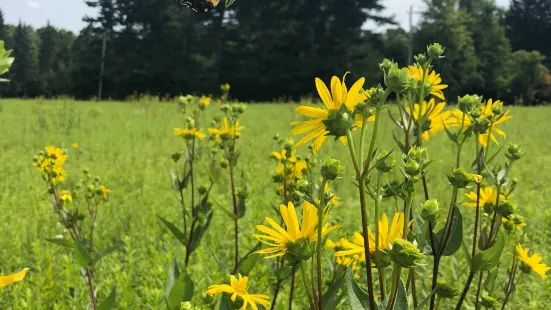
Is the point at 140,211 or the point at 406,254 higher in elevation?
the point at 406,254

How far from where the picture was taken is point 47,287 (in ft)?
5.25

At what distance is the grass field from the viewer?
1616 millimetres

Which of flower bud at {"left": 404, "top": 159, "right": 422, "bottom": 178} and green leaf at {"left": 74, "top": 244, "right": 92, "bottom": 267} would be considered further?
green leaf at {"left": 74, "top": 244, "right": 92, "bottom": 267}

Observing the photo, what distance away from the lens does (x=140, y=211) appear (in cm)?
250

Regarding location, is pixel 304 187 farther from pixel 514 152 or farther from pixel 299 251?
pixel 514 152

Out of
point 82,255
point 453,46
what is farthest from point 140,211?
point 453,46

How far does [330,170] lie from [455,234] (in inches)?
Result: 13.7

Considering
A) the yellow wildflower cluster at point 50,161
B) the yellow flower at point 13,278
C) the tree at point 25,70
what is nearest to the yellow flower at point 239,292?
the yellow flower at point 13,278

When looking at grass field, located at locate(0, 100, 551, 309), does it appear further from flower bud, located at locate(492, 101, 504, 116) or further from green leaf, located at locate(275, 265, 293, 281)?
flower bud, located at locate(492, 101, 504, 116)

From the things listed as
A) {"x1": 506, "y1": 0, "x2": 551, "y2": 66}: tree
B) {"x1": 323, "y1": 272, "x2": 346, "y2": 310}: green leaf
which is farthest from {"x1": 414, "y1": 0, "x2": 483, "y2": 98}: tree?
{"x1": 323, "y1": 272, "x2": 346, "y2": 310}: green leaf

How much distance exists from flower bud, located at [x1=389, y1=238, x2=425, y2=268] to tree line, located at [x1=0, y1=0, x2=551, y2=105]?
774 inches

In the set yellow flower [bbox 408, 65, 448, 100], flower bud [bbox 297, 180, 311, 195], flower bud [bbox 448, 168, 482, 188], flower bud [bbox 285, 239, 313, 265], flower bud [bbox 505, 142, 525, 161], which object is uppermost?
yellow flower [bbox 408, 65, 448, 100]

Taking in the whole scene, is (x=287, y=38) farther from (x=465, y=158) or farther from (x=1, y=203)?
(x=1, y=203)

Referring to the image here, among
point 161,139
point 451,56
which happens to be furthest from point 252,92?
point 161,139
